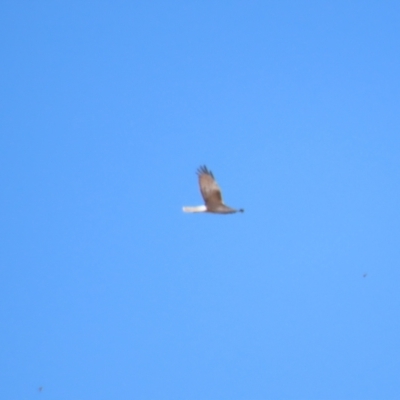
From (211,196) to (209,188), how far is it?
28 centimetres

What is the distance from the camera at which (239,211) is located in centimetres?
1638

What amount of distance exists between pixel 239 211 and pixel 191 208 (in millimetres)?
1409

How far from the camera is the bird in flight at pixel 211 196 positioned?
54.3 ft

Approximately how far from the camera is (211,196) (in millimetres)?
16641

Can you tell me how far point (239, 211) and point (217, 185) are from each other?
105 centimetres

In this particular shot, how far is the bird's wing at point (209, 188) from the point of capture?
653 inches

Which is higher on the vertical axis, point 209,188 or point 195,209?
point 209,188

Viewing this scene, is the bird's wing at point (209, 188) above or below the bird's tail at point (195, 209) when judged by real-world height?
above

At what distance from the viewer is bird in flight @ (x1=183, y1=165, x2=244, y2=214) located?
54.3ft

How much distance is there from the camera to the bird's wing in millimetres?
16594

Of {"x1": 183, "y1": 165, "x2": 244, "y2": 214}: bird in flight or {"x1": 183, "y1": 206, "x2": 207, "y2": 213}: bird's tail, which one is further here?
{"x1": 183, "y1": 165, "x2": 244, "y2": 214}: bird in flight

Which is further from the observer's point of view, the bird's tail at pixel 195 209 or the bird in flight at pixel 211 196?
the bird in flight at pixel 211 196

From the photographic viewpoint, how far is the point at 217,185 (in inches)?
658

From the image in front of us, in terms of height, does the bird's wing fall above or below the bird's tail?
above
